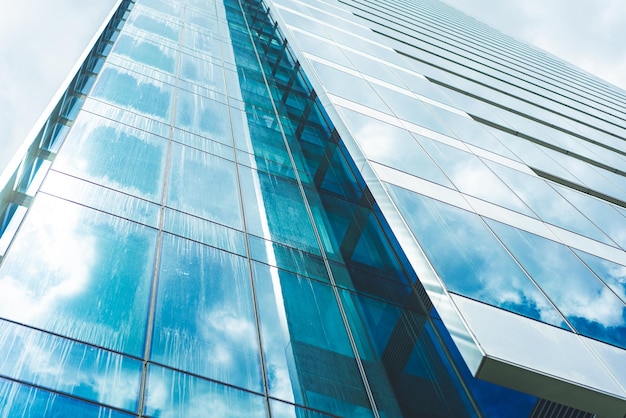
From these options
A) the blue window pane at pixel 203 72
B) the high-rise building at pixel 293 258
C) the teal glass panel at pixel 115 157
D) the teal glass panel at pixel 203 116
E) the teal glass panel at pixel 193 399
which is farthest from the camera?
the blue window pane at pixel 203 72

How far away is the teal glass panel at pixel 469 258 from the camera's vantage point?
21.0 ft

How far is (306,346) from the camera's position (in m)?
6.70

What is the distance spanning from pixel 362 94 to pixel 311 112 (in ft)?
6.60

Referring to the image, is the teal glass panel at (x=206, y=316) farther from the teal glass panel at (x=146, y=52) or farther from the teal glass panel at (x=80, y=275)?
the teal glass panel at (x=146, y=52)

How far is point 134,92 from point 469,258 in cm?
739

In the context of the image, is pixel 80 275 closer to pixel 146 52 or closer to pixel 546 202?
pixel 546 202

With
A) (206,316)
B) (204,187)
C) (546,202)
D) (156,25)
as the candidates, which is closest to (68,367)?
(206,316)

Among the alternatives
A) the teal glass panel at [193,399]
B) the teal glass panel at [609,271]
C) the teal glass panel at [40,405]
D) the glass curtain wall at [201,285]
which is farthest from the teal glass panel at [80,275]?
the teal glass panel at [609,271]

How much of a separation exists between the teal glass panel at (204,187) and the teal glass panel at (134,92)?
1.37m

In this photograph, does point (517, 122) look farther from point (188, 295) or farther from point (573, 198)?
point (188, 295)

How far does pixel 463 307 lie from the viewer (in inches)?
232

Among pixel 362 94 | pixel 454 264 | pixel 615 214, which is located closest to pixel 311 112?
pixel 362 94

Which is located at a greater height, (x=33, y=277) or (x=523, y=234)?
(x=523, y=234)

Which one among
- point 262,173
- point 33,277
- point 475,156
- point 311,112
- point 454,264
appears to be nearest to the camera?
point 33,277
